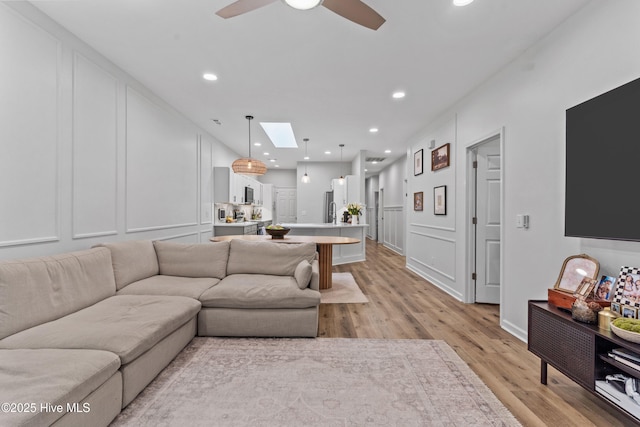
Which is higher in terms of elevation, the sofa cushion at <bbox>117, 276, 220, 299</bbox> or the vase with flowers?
the vase with flowers

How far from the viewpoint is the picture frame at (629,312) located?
1.62 meters

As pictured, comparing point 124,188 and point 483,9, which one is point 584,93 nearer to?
point 483,9

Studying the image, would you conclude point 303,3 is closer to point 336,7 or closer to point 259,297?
point 336,7

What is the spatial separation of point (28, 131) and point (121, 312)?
1.60m

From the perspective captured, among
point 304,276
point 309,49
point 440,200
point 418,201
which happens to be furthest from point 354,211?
point 309,49

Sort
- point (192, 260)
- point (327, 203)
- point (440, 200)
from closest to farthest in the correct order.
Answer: point (192, 260) < point (440, 200) < point (327, 203)

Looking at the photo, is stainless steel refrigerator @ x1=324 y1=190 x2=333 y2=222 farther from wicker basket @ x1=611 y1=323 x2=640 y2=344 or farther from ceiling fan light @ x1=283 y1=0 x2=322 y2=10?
wicker basket @ x1=611 y1=323 x2=640 y2=344

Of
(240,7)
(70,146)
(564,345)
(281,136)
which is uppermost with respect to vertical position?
(281,136)

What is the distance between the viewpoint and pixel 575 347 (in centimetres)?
178

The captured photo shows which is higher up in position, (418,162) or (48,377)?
(418,162)

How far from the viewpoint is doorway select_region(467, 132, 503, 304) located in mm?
3857

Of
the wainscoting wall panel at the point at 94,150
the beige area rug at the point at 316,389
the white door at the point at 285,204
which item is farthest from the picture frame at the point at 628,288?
the white door at the point at 285,204

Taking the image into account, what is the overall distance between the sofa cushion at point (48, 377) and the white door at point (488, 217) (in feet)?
13.1

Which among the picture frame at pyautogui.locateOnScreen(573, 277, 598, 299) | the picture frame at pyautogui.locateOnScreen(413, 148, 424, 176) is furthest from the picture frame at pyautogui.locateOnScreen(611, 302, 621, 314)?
the picture frame at pyautogui.locateOnScreen(413, 148, 424, 176)
